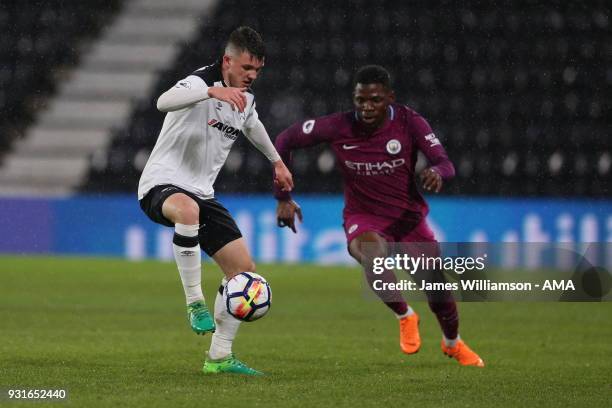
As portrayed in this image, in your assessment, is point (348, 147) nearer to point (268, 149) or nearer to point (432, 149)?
point (432, 149)

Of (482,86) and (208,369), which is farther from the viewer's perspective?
(482,86)

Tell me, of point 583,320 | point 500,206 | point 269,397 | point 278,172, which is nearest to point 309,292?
point 583,320

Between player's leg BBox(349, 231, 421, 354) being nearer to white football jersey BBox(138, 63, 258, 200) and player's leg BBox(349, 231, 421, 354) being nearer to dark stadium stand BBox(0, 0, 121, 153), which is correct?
white football jersey BBox(138, 63, 258, 200)

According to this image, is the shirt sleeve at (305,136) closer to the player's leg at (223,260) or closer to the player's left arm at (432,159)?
the player's left arm at (432,159)

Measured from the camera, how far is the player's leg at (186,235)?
234 inches

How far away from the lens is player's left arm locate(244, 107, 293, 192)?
655 cm

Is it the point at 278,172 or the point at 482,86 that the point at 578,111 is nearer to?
the point at 482,86

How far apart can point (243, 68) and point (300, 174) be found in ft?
41.8

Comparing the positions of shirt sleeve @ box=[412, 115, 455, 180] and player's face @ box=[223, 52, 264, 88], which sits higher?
player's face @ box=[223, 52, 264, 88]

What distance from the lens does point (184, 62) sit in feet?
70.9

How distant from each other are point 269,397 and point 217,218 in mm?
1350

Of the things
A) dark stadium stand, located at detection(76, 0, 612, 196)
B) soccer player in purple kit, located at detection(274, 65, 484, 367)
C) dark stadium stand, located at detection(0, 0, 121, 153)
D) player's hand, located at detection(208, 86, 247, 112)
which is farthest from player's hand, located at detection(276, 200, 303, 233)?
dark stadium stand, located at detection(0, 0, 121, 153)

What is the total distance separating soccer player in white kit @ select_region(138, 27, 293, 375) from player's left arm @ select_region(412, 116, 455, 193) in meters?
0.81

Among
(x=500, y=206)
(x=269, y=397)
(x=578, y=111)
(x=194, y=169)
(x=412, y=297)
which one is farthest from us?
(x=578, y=111)
